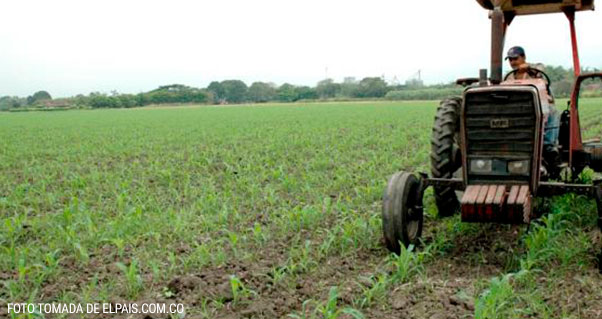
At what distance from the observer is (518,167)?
443 centimetres

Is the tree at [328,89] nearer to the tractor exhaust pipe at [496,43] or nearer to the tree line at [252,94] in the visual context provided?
the tree line at [252,94]

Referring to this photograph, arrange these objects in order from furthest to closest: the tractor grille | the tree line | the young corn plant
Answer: the tree line, the tractor grille, the young corn plant

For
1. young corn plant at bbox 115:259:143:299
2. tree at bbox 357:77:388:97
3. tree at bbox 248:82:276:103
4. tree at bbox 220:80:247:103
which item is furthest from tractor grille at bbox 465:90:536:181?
tree at bbox 220:80:247:103

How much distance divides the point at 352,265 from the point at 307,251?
380mm

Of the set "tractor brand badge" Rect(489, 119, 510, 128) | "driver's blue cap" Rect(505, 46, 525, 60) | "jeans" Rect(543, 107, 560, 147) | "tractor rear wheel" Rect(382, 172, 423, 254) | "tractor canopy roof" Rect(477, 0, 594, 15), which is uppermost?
"tractor canopy roof" Rect(477, 0, 594, 15)

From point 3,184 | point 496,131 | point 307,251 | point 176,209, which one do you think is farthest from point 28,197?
point 496,131

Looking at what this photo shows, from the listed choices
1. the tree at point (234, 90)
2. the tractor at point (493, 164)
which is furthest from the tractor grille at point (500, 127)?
the tree at point (234, 90)

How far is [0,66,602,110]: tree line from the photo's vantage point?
6628 centimetres

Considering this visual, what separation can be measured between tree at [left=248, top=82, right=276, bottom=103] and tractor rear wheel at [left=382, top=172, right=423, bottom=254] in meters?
81.6

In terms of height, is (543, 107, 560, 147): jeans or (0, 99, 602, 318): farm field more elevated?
(543, 107, 560, 147): jeans

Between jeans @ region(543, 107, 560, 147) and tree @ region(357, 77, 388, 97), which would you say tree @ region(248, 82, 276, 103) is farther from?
jeans @ region(543, 107, 560, 147)

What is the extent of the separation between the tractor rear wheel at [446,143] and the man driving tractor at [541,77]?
656 mm

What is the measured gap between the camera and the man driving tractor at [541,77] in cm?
517

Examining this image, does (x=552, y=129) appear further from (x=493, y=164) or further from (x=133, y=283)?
(x=133, y=283)
